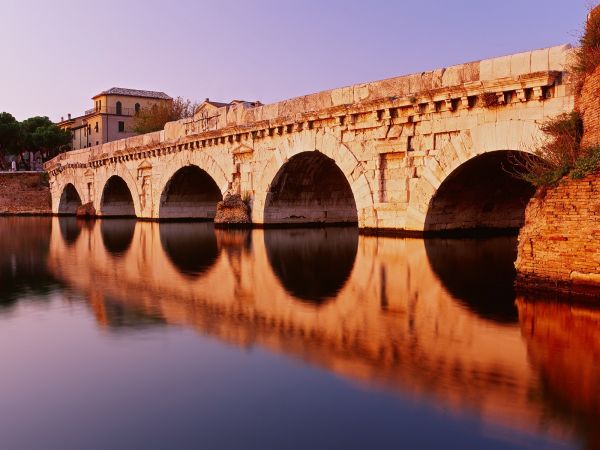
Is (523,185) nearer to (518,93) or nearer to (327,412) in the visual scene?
(518,93)

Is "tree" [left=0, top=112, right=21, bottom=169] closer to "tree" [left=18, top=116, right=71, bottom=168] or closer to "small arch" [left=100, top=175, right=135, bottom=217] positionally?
"tree" [left=18, top=116, right=71, bottom=168]

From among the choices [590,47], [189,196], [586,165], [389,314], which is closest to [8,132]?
[189,196]

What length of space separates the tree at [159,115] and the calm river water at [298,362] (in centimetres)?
4383

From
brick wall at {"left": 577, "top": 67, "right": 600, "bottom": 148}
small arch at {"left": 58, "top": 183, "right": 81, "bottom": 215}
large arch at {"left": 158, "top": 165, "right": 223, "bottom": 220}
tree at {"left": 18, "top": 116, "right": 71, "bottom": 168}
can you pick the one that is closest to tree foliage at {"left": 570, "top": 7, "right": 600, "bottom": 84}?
brick wall at {"left": 577, "top": 67, "right": 600, "bottom": 148}

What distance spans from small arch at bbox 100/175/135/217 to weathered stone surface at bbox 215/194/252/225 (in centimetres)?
1308

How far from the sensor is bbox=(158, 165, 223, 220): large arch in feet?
82.5

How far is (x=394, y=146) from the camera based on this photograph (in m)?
14.0

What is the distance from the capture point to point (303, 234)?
1775cm

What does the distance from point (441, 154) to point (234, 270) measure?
487 centimetres

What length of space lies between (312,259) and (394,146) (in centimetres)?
351

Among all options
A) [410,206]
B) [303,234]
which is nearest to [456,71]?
[410,206]

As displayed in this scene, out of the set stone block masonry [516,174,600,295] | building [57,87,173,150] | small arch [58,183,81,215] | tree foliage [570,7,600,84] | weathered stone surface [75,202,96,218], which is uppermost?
building [57,87,173,150]

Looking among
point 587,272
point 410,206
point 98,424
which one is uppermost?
point 410,206

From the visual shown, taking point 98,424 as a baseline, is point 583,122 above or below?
above
